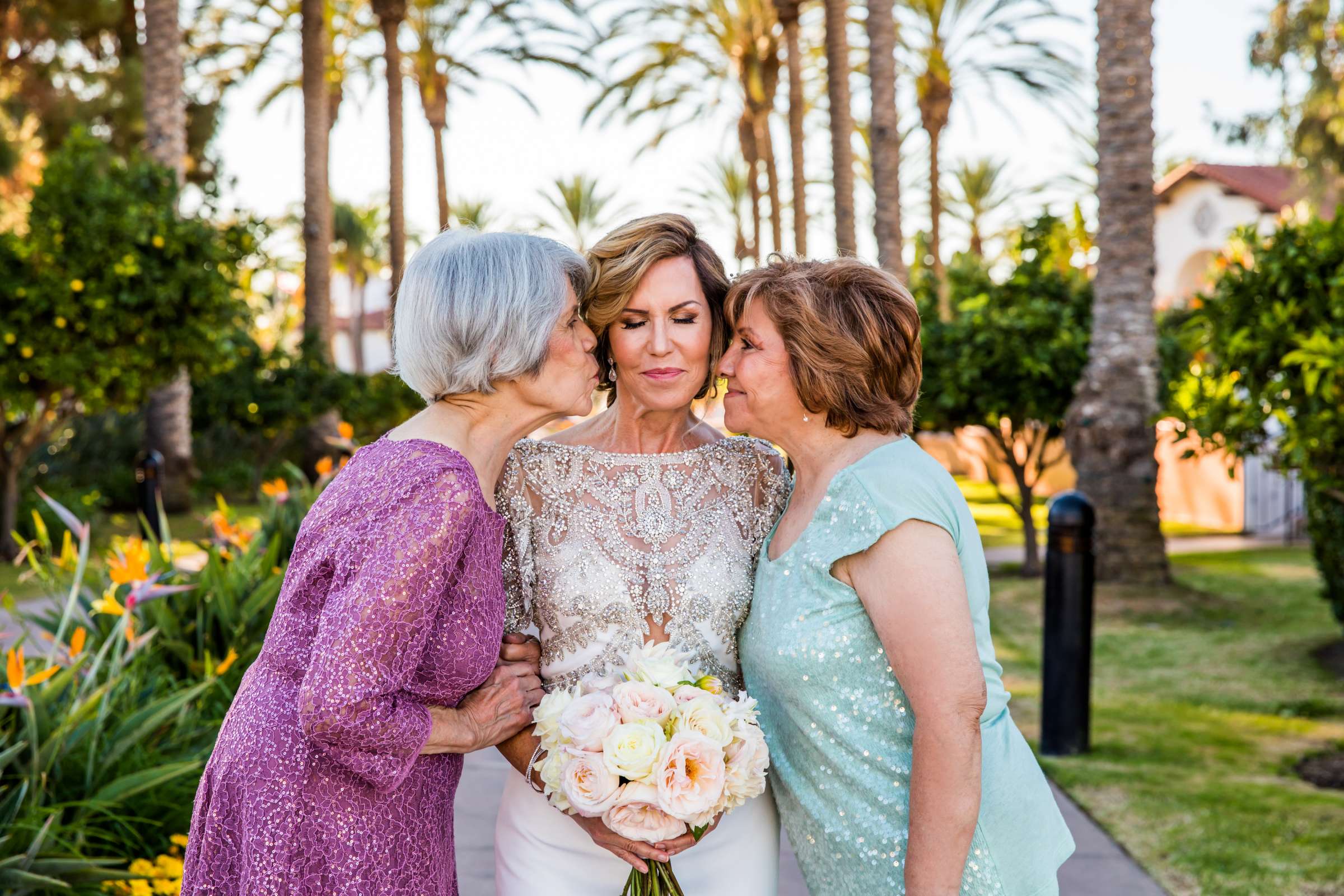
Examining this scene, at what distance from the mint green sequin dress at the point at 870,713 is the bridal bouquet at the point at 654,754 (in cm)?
15

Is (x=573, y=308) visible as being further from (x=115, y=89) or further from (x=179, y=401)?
(x=115, y=89)

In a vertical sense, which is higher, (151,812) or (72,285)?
(72,285)

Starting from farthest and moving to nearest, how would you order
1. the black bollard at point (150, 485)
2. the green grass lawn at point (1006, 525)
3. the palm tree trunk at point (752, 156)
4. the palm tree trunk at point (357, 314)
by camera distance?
the palm tree trunk at point (357, 314)
the palm tree trunk at point (752, 156)
the green grass lawn at point (1006, 525)
the black bollard at point (150, 485)

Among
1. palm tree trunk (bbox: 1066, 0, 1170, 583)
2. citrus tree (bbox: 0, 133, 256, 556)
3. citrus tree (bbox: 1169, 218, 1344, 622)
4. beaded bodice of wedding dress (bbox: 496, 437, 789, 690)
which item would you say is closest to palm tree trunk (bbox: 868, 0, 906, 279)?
palm tree trunk (bbox: 1066, 0, 1170, 583)

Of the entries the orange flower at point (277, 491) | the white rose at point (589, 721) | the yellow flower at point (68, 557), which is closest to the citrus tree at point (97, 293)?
the orange flower at point (277, 491)

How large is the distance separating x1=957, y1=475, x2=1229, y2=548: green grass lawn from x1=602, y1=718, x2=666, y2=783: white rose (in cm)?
1126

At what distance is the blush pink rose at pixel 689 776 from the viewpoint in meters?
2.07

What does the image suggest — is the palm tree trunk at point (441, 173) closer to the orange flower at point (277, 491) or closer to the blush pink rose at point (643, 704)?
the orange flower at point (277, 491)

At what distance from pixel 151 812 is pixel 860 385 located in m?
2.82

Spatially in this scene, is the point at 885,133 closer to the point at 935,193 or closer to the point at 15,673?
the point at 15,673

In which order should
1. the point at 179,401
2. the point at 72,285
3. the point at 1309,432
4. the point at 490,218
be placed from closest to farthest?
the point at 1309,432, the point at 72,285, the point at 179,401, the point at 490,218

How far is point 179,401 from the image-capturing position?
47.3 ft

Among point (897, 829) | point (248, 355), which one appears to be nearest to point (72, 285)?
point (248, 355)

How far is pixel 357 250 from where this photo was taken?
2026 inches
